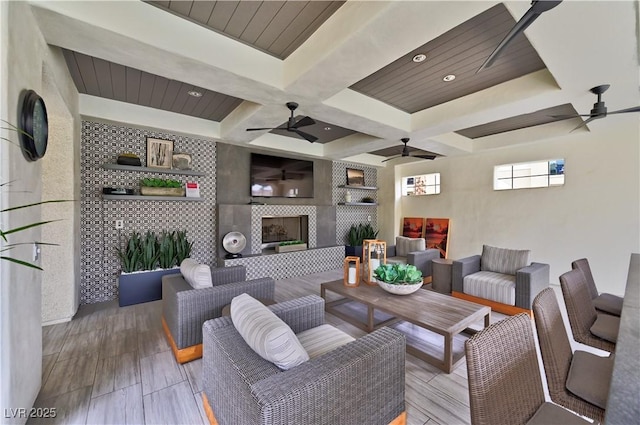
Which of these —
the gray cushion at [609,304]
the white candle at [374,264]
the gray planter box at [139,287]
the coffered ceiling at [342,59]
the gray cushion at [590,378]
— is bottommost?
the gray planter box at [139,287]

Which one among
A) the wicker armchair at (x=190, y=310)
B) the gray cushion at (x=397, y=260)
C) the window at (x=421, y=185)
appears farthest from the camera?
the window at (x=421, y=185)

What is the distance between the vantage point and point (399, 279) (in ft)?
8.95

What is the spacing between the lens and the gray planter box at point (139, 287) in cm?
354

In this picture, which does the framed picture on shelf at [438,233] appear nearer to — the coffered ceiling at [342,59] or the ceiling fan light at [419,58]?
the coffered ceiling at [342,59]

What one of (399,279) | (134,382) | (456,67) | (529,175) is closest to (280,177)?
(399,279)

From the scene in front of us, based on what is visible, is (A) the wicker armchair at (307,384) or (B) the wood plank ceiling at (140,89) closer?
(A) the wicker armchair at (307,384)

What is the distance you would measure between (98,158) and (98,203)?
0.64 m

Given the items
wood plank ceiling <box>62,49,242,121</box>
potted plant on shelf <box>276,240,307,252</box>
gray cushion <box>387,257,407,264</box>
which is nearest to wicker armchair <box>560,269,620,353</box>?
gray cushion <box>387,257,407,264</box>

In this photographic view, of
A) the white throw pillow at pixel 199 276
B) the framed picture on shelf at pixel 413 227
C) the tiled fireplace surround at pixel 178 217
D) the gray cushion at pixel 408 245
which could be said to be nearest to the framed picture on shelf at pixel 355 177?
the tiled fireplace surround at pixel 178 217

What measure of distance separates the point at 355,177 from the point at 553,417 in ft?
19.8

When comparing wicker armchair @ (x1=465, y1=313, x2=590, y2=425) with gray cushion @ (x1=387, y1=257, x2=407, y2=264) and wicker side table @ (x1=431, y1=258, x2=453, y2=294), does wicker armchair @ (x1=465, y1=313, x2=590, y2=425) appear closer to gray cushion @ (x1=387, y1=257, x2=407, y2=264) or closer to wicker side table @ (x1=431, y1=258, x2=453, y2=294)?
wicker side table @ (x1=431, y1=258, x2=453, y2=294)

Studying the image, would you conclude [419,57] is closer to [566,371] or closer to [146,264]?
[566,371]

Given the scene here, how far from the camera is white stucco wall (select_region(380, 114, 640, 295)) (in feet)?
12.5

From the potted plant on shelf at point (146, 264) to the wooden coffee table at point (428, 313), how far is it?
8.53ft
